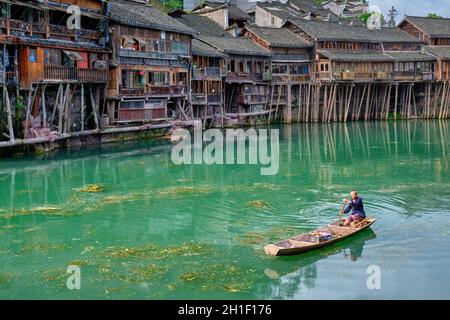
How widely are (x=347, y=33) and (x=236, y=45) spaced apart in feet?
52.9

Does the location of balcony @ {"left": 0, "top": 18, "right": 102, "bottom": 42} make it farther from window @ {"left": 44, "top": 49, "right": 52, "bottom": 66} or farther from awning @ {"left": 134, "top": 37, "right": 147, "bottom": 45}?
awning @ {"left": 134, "top": 37, "right": 147, "bottom": 45}

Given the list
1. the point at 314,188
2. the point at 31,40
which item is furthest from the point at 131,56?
the point at 314,188

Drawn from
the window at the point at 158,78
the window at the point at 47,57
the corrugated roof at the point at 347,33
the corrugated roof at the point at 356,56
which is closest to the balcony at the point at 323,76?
the corrugated roof at the point at 356,56

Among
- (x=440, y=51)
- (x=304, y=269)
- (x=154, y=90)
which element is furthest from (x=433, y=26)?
(x=304, y=269)

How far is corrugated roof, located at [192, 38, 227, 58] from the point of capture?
5683cm

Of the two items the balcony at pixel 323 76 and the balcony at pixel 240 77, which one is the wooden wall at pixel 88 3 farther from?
the balcony at pixel 323 76

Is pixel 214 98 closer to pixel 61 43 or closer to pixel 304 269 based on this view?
pixel 61 43

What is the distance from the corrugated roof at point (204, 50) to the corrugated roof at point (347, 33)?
14.2 metres

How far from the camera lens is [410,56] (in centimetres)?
7269

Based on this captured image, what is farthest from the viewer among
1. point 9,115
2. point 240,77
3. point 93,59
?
point 240,77

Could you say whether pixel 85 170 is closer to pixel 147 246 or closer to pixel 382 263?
pixel 147 246

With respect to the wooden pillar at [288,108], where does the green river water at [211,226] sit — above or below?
below

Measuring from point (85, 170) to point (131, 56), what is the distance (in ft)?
51.0

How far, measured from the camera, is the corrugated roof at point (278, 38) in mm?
66500
